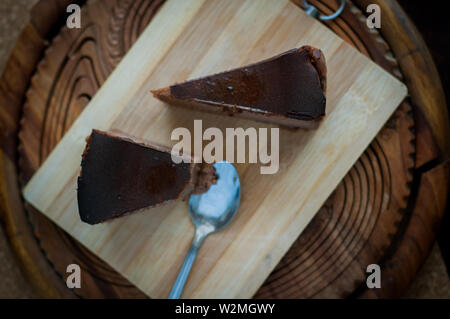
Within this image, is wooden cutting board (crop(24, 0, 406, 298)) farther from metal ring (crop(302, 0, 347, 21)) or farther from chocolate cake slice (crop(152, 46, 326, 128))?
chocolate cake slice (crop(152, 46, 326, 128))

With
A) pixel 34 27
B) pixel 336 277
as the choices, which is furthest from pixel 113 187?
pixel 336 277

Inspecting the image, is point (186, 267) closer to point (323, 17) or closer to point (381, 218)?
point (381, 218)

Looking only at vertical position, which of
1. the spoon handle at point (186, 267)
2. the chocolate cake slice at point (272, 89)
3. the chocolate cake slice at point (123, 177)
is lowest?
the spoon handle at point (186, 267)

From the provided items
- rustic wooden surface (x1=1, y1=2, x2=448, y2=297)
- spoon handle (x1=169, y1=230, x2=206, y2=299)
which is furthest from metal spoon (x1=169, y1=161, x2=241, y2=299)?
rustic wooden surface (x1=1, y1=2, x2=448, y2=297)

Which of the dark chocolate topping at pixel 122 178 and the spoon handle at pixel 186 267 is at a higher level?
the dark chocolate topping at pixel 122 178

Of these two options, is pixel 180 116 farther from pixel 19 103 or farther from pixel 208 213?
pixel 19 103

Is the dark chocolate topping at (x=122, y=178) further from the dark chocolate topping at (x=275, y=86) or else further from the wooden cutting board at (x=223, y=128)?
the dark chocolate topping at (x=275, y=86)

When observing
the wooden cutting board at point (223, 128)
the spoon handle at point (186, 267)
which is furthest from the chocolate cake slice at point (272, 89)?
the spoon handle at point (186, 267)
